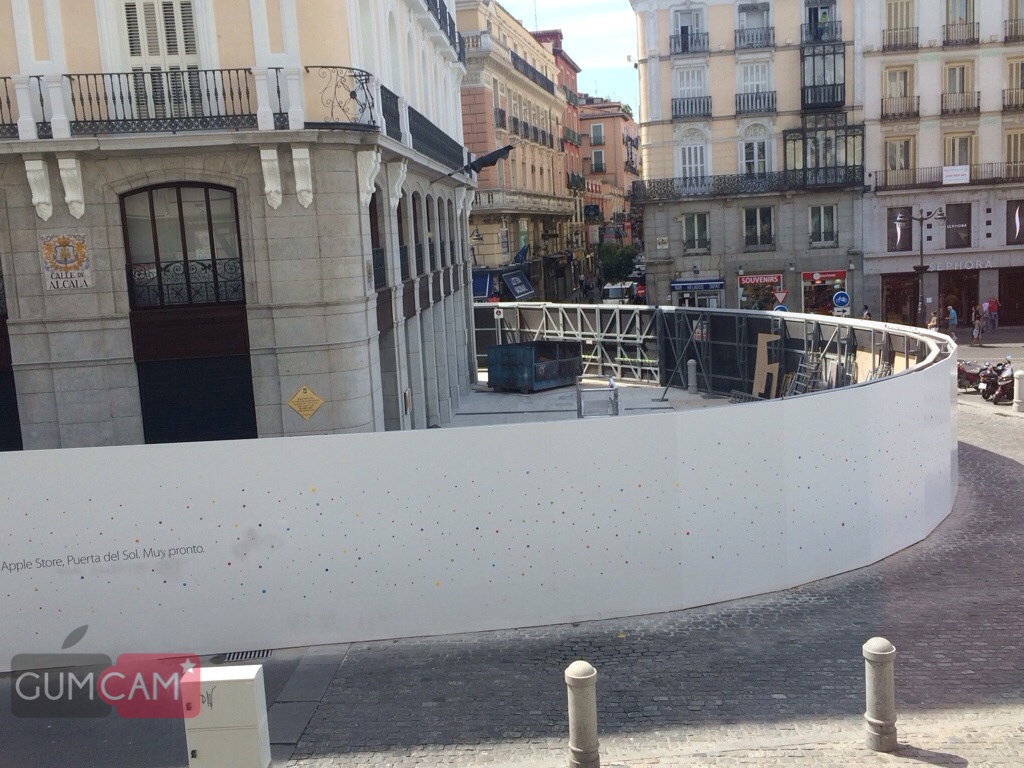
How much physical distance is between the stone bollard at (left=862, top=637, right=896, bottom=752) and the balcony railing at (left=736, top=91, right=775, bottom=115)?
129ft

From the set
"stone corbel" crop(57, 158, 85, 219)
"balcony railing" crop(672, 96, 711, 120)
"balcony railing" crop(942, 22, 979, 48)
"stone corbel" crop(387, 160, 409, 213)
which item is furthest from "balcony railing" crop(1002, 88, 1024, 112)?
"stone corbel" crop(57, 158, 85, 219)

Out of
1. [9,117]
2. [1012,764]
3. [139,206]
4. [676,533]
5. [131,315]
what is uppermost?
[9,117]

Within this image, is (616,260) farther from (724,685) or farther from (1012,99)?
(724,685)


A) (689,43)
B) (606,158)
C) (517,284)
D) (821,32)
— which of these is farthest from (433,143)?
(606,158)

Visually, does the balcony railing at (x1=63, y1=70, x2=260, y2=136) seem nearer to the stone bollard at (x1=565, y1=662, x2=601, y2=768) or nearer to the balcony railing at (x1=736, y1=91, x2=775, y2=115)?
the stone bollard at (x1=565, y1=662, x2=601, y2=768)

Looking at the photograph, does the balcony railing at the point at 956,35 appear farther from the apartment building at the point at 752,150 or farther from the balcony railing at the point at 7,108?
the balcony railing at the point at 7,108

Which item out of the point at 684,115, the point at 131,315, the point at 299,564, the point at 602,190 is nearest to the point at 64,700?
the point at 299,564

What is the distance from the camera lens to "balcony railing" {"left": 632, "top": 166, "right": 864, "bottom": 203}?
143ft

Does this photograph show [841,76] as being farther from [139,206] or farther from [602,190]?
[602,190]

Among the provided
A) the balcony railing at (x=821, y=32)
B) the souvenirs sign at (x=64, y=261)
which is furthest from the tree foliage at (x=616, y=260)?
the souvenirs sign at (x=64, y=261)

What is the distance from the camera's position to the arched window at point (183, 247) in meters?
16.4

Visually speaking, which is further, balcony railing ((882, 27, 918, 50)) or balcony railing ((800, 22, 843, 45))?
balcony railing ((800, 22, 843, 45))

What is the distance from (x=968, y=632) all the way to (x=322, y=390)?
1010 cm

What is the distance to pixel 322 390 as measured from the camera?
1653 centimetres
